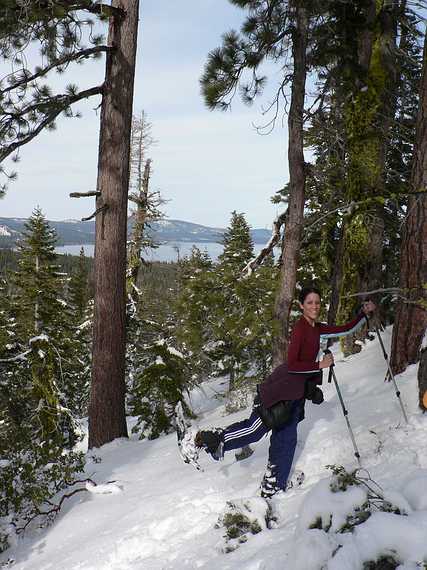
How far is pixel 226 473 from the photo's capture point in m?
5.02

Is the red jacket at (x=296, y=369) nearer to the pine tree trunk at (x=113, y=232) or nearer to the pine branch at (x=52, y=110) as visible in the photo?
the pine tree trunk at (x=113, y=232)

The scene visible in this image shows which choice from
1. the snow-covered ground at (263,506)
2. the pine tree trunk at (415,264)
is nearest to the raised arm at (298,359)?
the snow-covered ground at (263,506)

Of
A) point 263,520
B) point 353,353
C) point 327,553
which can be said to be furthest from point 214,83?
point 327,553

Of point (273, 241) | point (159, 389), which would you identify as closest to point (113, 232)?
point (273, 241)

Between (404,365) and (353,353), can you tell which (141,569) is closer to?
(404,365)

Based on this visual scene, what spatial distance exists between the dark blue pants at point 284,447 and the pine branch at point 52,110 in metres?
5.95

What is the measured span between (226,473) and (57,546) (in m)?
2.04

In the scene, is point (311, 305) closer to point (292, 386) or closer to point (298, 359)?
point (298, 359)

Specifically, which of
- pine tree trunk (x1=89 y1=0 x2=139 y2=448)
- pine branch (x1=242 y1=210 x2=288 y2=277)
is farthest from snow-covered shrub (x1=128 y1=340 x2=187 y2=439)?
pine tree trunk (x1=89 y1=0 x2=139 y2=448)

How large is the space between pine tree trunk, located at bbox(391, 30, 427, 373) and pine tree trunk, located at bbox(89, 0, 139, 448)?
479 centimetres

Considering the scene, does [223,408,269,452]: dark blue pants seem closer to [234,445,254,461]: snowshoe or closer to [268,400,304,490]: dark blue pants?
[268,400,304,490]: dark blue pants

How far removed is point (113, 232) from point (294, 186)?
3.54 meters

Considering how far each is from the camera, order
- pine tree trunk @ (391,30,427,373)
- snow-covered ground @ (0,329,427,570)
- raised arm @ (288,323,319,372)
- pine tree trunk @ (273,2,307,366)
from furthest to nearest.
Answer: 1. pine tree trunk @ (273,2,307,366)
2. pine tree trunk @ (391,30,427,373)
3. raised arm @ (288,323,319,372)
4. snow-covered ground @ (0,329,427,570)

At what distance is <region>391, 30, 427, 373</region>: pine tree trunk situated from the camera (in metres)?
5.26
